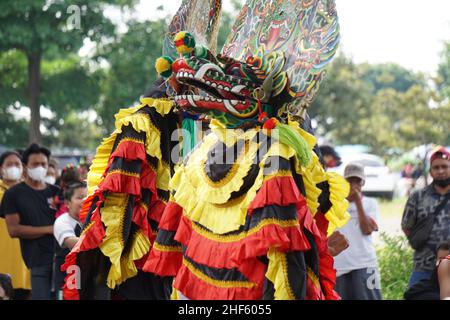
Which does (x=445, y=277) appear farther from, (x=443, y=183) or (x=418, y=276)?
(x=443, y=183)

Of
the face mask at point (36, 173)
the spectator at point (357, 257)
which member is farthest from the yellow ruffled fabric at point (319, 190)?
the face mask at point (36, 173)

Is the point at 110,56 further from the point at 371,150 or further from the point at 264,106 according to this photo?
the point at 264,106

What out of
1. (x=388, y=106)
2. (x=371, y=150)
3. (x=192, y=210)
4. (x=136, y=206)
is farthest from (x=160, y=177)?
(x=371, y=150)

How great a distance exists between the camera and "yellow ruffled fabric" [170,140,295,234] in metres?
4.16

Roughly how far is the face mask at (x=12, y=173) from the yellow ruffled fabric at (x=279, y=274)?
15.8ft

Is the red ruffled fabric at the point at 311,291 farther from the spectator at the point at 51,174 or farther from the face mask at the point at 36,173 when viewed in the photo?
the spectator at the point at 51,174

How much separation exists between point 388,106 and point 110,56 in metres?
11.2

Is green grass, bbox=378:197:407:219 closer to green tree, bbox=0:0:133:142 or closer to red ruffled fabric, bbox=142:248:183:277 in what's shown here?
green tree, bbox=0:0:133:142

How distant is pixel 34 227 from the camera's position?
7516 mm

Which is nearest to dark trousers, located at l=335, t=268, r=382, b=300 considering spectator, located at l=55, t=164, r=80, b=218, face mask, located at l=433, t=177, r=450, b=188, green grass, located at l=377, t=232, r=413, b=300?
face mask, located at l=433, t=177, r=450, b=188

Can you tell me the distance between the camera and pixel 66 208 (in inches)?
293

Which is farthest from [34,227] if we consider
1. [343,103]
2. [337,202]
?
[343,103]

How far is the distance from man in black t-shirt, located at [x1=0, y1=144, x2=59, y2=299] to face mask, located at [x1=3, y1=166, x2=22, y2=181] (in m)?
0.58

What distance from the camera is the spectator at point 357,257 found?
7285mm
